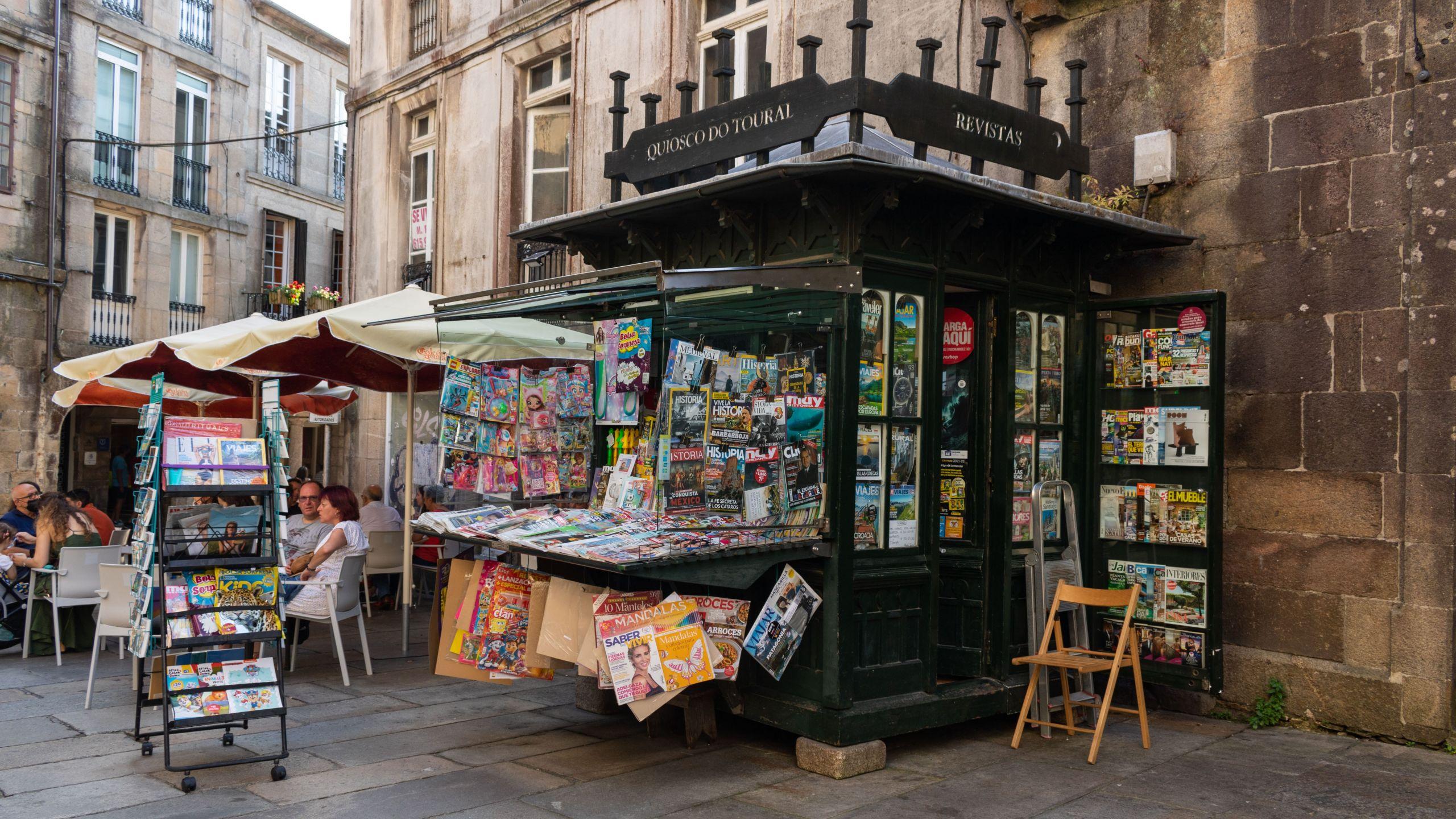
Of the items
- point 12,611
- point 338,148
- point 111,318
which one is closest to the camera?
point 12,611

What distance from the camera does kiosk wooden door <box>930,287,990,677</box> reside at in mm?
6055

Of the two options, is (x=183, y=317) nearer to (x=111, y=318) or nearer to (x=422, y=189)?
(x=111, y=318)

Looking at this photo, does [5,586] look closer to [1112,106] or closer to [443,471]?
[443,471]

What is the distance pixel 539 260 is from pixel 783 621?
23.8 feet

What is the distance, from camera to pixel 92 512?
914 cm

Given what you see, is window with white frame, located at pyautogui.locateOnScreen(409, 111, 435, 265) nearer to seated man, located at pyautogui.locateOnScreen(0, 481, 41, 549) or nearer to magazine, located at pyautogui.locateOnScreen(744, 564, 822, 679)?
seated man, located at pyautogui.locateOnScreen(0, 481, 41, 549)

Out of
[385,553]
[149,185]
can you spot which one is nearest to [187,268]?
[149,185]

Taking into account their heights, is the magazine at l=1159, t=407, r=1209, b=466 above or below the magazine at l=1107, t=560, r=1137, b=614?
above

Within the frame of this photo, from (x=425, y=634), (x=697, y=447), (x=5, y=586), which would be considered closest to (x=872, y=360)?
(x=697, y=447)

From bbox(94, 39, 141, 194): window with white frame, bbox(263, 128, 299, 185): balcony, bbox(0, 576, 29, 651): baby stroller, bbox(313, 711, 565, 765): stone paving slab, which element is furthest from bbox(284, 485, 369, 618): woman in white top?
bbox(263, 128, 299, 185): balcony

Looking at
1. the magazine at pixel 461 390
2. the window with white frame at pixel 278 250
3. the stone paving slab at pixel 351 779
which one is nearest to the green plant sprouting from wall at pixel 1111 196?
the magazine at pixel 461 390

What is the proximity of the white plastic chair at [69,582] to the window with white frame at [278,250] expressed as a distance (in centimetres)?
1429

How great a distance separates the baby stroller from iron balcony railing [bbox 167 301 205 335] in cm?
1174

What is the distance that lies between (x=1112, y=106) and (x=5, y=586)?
8792 mm
